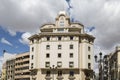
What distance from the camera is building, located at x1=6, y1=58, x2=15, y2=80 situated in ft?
477

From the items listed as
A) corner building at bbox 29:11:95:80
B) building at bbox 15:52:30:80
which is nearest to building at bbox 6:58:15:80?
building at bbox 15:52:30:80

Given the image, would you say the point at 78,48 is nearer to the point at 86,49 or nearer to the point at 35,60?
the point at 86,49

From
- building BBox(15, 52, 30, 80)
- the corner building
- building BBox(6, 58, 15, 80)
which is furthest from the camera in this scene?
building BBox(6, 58, 15, 80)

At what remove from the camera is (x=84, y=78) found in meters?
98.7

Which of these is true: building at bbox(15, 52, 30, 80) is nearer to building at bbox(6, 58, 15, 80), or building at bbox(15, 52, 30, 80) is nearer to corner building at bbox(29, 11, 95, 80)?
building at bbox(6, 58, 15, 80)

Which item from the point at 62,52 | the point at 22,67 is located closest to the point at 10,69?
the point at 22,67

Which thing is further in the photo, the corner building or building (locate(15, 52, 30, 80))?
building (locate(15, 52, 30, 80))

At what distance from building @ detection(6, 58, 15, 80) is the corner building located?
4358 cm

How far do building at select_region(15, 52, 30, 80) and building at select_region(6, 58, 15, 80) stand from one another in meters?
6.18

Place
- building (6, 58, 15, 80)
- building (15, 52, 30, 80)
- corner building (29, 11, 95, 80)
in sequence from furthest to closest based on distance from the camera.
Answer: building (6, 58, 15, 80) → building (15, 52, 30, 80) → corner building (29, 11, 95, 80)

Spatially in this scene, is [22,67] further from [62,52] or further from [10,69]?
[62,52]

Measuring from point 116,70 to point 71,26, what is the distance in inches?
795

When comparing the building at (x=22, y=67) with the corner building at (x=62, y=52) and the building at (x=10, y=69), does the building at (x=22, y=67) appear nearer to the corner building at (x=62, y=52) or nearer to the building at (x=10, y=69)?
the building at (x=10, y=69)

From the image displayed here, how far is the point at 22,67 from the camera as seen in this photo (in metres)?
132
